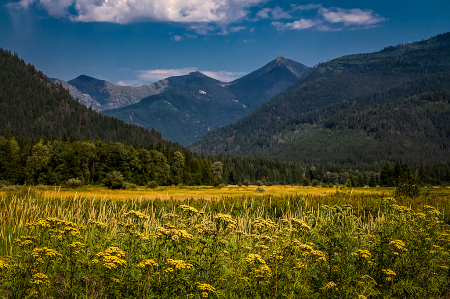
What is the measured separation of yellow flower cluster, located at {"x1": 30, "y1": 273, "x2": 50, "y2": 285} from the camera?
4795mm

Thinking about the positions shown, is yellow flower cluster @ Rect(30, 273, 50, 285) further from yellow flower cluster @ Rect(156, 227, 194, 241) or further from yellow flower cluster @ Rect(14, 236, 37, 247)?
yellow flower cluster @ Rect(156, 227, 194, 241)

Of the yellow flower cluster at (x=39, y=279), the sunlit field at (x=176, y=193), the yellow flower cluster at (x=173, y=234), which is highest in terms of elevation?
the yellow flower cluster at (x=173, y=234)

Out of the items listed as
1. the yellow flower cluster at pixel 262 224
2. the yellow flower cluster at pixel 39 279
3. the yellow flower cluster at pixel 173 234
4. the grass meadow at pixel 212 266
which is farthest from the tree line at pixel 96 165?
the yellow flower cluster at pixel 39 279

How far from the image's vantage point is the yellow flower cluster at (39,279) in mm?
4795

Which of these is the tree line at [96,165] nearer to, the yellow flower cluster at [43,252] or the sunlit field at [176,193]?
the sunlit field at [176,193]

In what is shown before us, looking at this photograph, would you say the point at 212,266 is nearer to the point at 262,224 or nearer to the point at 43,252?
the point at 262,224

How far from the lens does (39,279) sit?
5.08 meters

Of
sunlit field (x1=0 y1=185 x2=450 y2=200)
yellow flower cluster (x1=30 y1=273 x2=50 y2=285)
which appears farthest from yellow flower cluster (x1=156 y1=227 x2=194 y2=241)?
sunlit field (x1=0 y1=185 x2=450 y2=200)

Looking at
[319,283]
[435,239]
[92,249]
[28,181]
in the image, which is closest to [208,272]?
[319,283]

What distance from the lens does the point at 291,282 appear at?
23.1 feet

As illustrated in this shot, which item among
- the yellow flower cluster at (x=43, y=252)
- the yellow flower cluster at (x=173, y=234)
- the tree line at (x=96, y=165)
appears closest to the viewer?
the yellow flower cluster at (x=43, y=252)

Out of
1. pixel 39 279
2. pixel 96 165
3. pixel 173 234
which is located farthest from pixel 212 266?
pixel 96 165

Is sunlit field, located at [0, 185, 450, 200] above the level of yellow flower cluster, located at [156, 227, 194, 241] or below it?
below

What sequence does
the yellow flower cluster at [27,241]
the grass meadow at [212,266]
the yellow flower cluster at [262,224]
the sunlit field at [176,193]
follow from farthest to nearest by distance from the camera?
the sunlit field at [176,193] → the yellow flower cluster at [262,224] → the yellow flower cluster at [27,241] → the grass meadow at [212,266]
